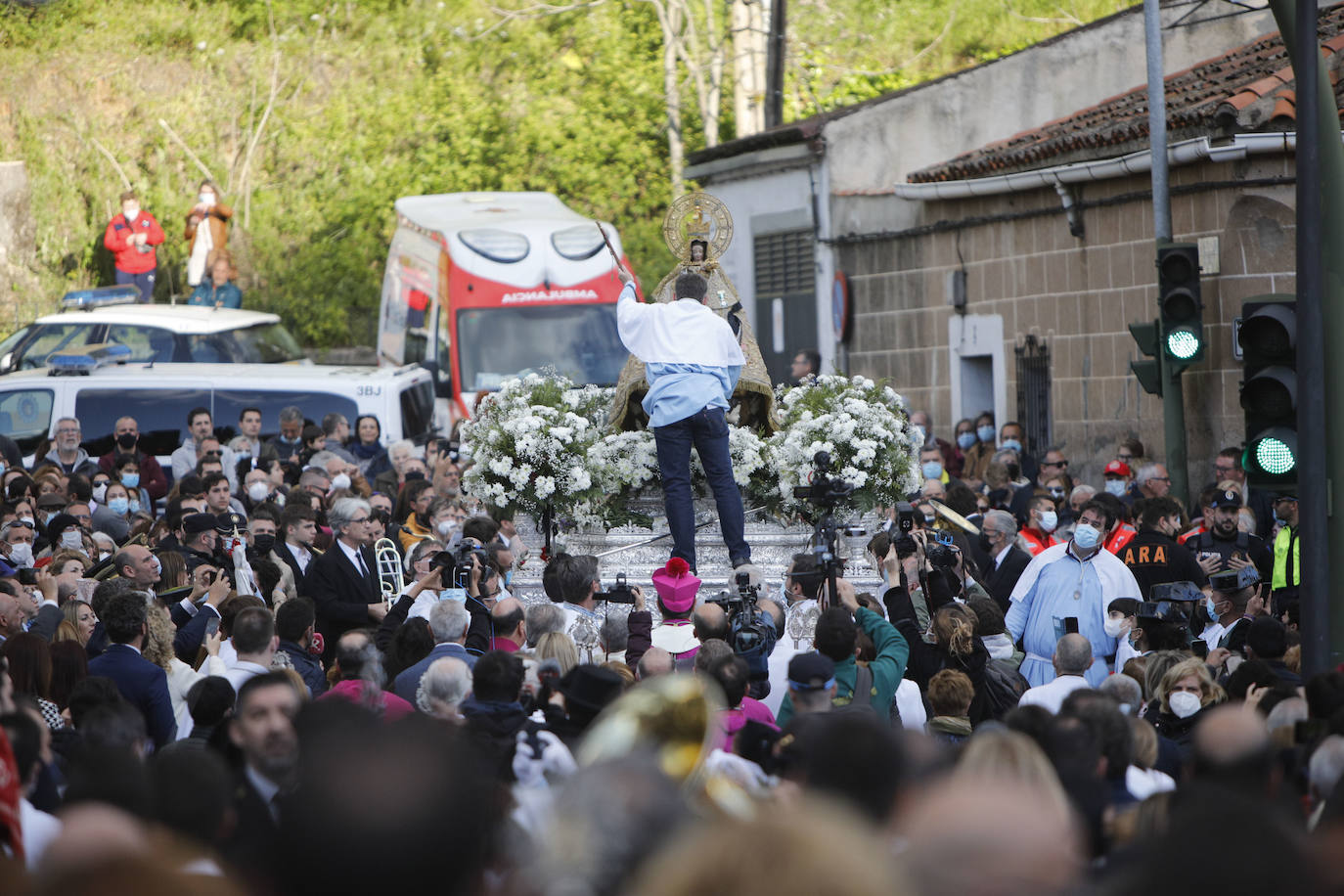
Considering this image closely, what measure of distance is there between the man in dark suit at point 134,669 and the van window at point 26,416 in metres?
→ 9.46

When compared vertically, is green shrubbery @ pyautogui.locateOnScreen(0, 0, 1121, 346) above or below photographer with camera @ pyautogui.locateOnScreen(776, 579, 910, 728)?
above

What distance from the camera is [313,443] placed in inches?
585

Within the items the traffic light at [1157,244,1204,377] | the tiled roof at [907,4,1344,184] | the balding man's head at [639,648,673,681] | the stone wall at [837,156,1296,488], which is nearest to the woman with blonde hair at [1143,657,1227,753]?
the balding man's head at [639,648,673,681]

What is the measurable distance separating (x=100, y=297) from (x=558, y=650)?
1668cm

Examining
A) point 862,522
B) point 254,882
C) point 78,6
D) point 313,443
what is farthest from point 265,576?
point 78,6

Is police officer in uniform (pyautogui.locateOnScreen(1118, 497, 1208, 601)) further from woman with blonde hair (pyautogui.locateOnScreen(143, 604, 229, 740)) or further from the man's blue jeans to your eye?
woman with blonde hair (pyautogui.locateOnScreen(143, 604, 229, 740))

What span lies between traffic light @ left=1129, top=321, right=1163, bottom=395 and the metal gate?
4.09m

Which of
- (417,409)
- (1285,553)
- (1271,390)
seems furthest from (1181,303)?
(417,409)

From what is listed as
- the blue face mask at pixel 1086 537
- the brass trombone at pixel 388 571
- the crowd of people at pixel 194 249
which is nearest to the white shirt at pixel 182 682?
the brass trombone at pixel 388 571

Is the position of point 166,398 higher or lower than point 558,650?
higher

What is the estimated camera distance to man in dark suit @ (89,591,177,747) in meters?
7.05

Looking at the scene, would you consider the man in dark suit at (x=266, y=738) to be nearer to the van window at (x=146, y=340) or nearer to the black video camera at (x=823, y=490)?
the black video camera at (x=823, y=490)

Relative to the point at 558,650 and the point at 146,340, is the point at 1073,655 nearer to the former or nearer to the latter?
the point at 558,650

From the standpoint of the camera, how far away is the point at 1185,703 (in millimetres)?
6855
